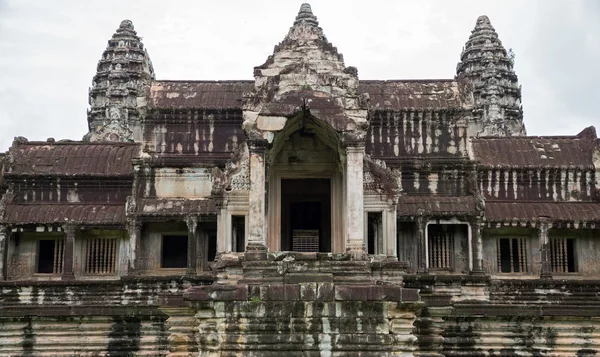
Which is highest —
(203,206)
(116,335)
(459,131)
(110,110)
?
(110,110)

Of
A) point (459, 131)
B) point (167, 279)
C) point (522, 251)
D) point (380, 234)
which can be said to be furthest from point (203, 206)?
point (522, 251)

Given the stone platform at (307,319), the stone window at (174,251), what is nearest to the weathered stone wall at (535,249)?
the stone platform at (307,319)

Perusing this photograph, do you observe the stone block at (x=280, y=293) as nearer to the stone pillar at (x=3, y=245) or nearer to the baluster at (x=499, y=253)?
the baluster at (x=499, y=253)

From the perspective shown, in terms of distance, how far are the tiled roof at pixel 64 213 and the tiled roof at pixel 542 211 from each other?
10706 mm

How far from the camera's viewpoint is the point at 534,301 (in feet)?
70.4

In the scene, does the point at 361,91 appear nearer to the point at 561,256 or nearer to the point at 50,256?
the point at 561,256

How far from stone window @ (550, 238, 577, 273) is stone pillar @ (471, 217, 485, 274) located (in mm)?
2852

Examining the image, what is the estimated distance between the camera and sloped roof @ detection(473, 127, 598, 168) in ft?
75.4

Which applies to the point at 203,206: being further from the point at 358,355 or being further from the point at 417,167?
the point at 358,355

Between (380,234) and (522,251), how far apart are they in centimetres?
641

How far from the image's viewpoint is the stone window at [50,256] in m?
22.8

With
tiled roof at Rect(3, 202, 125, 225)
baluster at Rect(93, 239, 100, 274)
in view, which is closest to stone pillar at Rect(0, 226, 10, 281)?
tiled roof at Rect(3, 202, 125, 225)

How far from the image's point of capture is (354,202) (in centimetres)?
1572

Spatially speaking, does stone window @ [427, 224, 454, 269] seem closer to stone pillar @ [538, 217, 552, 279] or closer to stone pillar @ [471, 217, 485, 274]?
stone pillar @ [471, 217, 485, 274]
